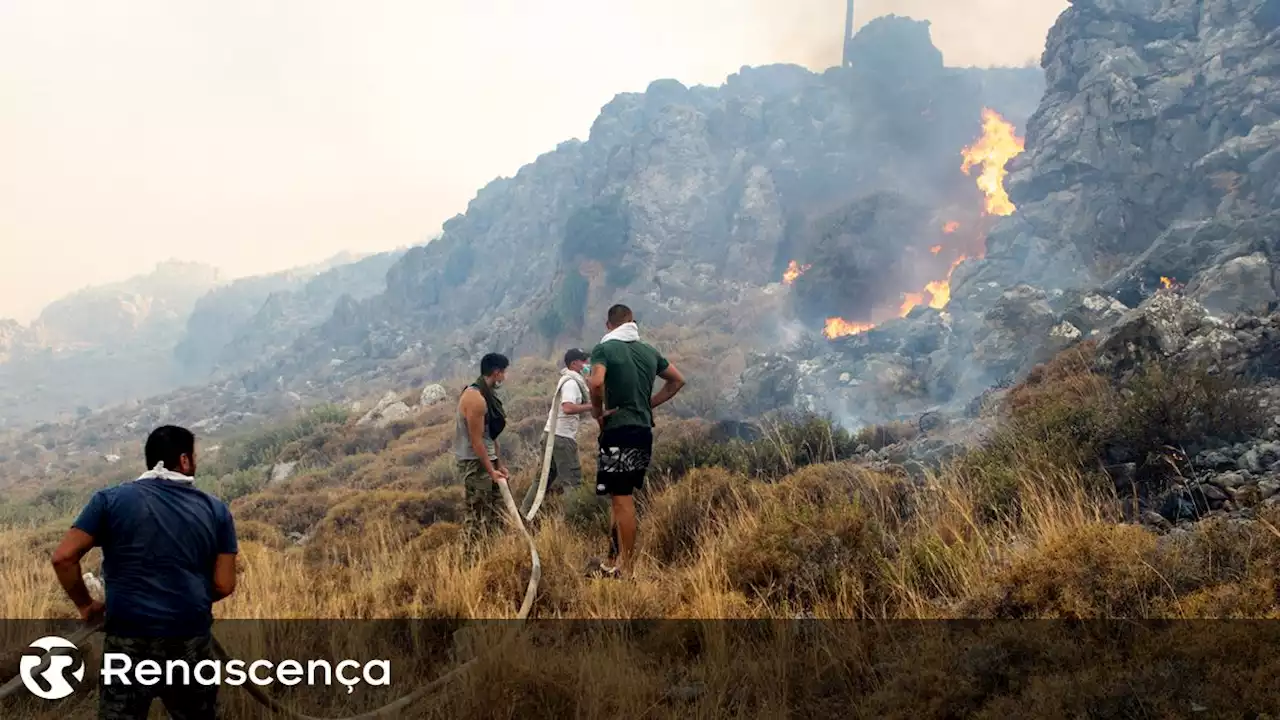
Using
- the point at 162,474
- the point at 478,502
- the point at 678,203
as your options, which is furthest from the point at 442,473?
the point at 678,203

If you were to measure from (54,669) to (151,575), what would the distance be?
1951 millimetres

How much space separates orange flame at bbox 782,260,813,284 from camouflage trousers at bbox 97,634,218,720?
52.4m

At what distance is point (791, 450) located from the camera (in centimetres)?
903

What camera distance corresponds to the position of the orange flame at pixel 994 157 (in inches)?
2080

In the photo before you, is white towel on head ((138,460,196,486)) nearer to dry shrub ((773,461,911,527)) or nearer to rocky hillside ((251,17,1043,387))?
dry shrub ((773,461,911,527))

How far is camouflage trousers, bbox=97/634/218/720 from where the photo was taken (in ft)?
9.41

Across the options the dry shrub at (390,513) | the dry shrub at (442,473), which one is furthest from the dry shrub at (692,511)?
the dry shrub at (442,473)

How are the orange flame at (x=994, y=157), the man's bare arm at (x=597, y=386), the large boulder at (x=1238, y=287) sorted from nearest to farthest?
the man's bare arm at (x=597, y=386), the large boulder at (x=1238, y=287), the orange flame at (x=994, y=157)

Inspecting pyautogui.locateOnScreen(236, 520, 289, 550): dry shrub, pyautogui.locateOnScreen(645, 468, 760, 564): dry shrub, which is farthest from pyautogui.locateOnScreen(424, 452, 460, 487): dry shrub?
pyautogui.locateOnScreen(645, 468, 760, 564): dry shrub

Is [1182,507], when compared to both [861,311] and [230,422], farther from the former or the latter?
[230,422]

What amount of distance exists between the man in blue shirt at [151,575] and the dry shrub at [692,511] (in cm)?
350

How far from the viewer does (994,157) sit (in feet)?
184

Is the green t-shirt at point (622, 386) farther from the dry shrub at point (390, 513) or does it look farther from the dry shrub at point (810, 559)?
the dry shrub at point (390, 513)

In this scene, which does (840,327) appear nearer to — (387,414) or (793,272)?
(793,272)
